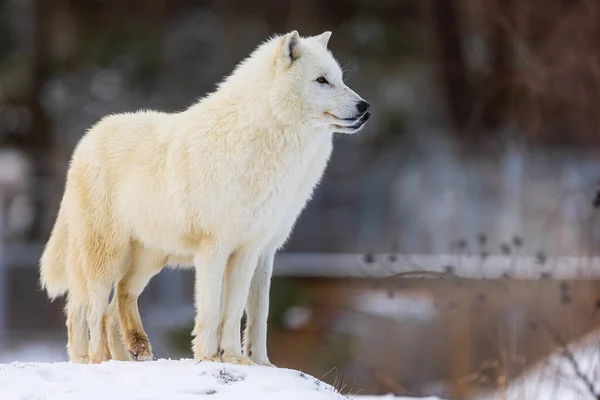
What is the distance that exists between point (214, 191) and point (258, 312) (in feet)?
2.89

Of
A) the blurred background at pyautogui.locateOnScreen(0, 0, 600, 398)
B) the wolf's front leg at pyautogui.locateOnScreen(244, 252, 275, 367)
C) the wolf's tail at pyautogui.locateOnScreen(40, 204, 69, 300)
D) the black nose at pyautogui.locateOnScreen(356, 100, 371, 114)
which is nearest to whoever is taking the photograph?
the black nose at pyautogui.locateOnScreen(356, 100, 371, 114)

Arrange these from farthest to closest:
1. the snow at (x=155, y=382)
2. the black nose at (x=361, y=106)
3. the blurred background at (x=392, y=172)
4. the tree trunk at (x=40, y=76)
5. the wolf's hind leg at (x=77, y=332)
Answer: the tree trunk at (x=40, y=76)
the blurred background at (x=392, y=172)
the wolf's hind leg at (x=77, y=332)
the black nose at (x=361, y=106)
the snow at (x=155, y=382)

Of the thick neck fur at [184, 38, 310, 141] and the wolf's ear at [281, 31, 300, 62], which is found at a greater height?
the wolf's ear at [281, 31, 300, 62]

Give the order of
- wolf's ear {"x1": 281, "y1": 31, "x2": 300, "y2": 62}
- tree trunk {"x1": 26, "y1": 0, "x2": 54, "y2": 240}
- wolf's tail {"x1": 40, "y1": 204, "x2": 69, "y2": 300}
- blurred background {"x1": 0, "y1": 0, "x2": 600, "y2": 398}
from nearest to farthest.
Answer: wolf's ear {"x1": 281, "y1": 31, "x2": 300, "y2": 62} < wolf's tail {"x1": 40, "y1": 204, "x2": 69, "y2": 300} < blurred background {"x1": 0, "y1": 0, "x2": 600, "y2": 398} < tree trunk {"x1": 26, "y1": 0, "x2": 54, "y2": 240}

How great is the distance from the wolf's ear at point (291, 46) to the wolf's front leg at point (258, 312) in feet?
4.06

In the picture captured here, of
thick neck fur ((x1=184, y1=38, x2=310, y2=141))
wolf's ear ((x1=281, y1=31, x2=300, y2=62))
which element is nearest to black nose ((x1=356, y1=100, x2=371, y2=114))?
thick neck fur ((x1=184, y1=38, x2=310, y2=141))

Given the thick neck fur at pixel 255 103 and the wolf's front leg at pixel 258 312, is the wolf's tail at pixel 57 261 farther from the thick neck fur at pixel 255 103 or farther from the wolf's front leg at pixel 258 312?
the wolf's front leg at pixel 258 312

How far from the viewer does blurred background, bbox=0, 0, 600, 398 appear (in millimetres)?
12445

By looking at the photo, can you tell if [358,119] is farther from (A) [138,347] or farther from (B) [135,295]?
(A) [138,347]

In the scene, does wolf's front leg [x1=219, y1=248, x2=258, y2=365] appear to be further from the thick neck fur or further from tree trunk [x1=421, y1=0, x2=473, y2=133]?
tree trunk [x1=421, y1=0, x2=473, y2=133]

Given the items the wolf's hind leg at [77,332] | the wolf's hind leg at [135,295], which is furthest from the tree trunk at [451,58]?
the wolf's hind leg at [77,332]

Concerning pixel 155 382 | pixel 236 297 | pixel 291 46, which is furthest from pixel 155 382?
pixel 291 46

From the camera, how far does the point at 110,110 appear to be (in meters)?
21.4

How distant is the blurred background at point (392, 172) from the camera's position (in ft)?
40.8
